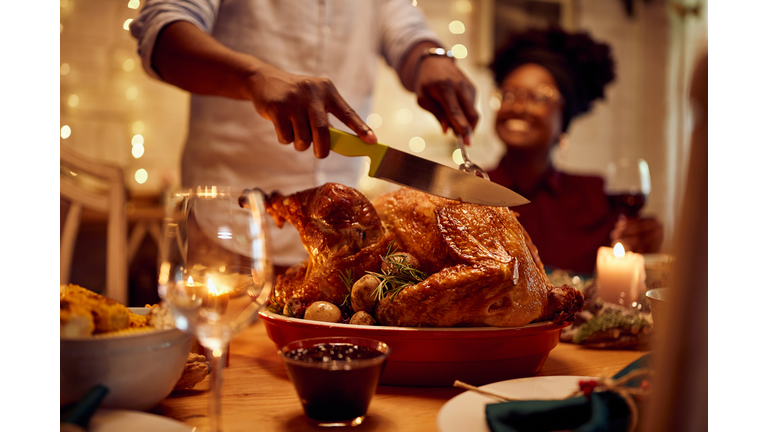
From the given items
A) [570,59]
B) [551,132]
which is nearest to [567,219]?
[551,132]

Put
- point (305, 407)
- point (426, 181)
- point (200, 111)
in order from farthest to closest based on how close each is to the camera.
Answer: point (200, 111)
point (426, 181)
point (305, 407)

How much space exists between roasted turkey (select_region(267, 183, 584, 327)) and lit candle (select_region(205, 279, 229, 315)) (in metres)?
0.32

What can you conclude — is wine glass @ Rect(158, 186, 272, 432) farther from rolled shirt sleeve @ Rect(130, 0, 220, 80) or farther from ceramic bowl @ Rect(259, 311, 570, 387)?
rolled shirt sleeve @ Rect(130, 0, 220, 80)

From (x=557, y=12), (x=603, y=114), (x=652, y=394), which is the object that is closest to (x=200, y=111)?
(x=652, y=394)

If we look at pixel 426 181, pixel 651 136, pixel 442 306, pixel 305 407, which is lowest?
pixel 305 407

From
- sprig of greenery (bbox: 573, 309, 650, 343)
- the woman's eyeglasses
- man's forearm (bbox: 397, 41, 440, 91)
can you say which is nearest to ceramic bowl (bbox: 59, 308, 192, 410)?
sprig of greenery (bbox: 573, 309, 650, 343)

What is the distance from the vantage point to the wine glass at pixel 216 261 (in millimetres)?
535

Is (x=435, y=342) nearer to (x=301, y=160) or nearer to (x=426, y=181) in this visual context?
(x=426, y=181)

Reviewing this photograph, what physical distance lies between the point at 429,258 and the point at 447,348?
6.6 inches

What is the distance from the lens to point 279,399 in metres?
0.74

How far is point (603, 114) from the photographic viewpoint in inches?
195

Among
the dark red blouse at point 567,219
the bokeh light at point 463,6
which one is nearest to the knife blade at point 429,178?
the dark red blouse at point 567,219

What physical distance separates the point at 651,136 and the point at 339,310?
5.00 metres

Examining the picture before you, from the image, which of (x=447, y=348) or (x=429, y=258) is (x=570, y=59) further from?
(x=447, y=348)
